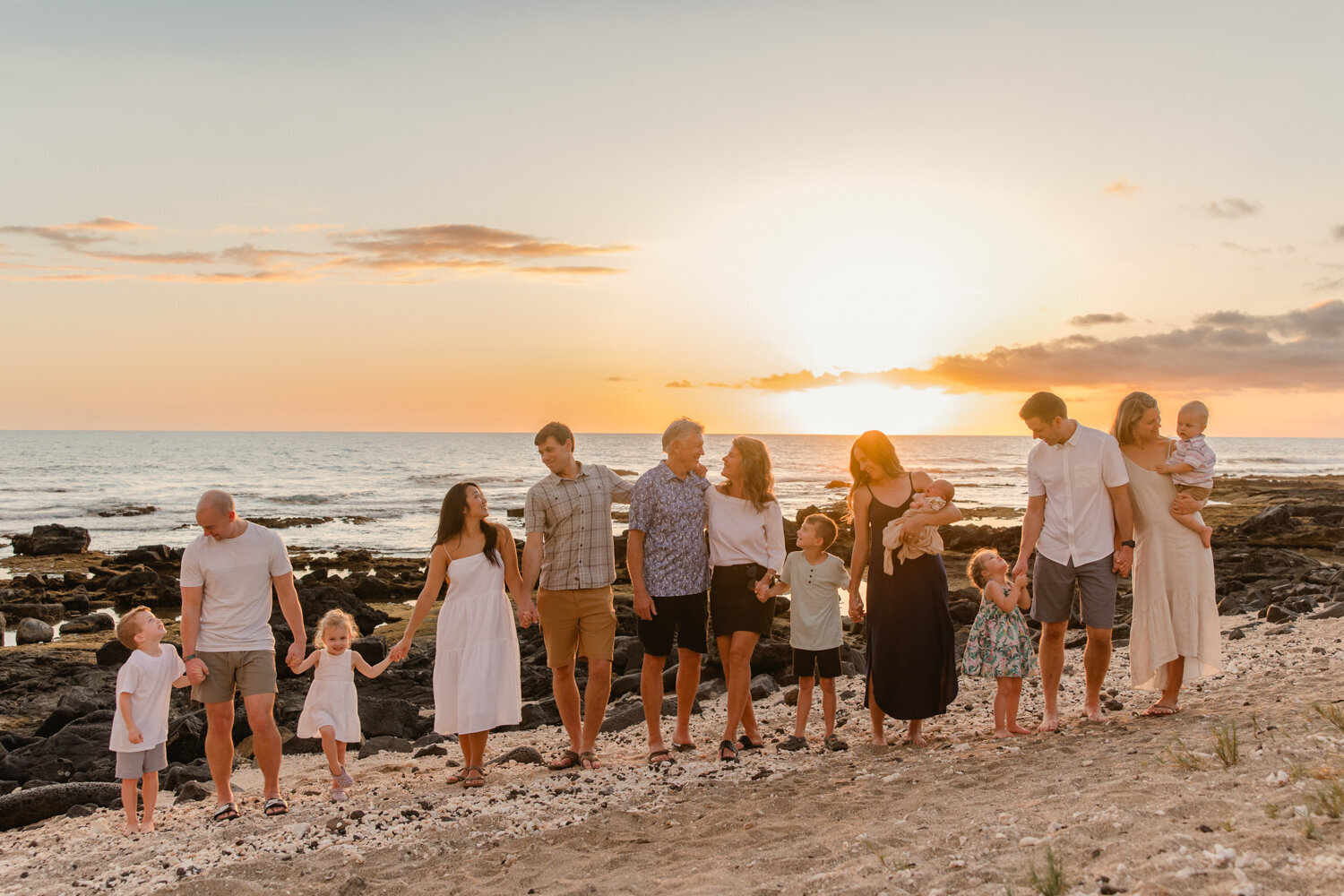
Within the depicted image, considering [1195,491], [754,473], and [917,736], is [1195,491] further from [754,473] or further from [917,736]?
[754,473]

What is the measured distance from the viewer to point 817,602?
681cm

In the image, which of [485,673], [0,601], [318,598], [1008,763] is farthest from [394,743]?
[0,601]

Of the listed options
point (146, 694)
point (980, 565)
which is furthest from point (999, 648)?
point (146, 694)

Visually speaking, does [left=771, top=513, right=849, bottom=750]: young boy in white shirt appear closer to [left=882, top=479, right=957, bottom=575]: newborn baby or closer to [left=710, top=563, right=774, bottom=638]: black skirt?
[left=710, top=563, right=774, bottom=638]: black skirt

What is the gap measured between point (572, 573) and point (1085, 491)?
3.53 m

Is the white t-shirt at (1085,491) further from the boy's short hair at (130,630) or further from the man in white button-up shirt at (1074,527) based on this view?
the boy's short hair at (130,630)

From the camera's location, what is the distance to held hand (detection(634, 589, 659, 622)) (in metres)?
6.53

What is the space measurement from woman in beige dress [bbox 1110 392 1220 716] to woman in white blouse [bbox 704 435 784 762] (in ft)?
8.35

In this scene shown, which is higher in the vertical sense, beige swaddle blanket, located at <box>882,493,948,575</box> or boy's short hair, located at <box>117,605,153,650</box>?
beige swaddle blanket, located at <box>882,493,948,575</box>

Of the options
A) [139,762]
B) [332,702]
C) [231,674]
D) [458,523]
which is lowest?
[139,762]

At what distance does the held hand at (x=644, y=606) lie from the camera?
21.4ft

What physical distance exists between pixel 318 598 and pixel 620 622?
593 centimetres

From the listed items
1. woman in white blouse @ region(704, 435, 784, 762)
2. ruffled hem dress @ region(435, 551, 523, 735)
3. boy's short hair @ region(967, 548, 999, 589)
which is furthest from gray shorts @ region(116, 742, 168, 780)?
boy's short hair @ region(967, 548, 999, 589)

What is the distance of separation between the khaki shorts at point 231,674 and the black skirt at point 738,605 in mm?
2906
